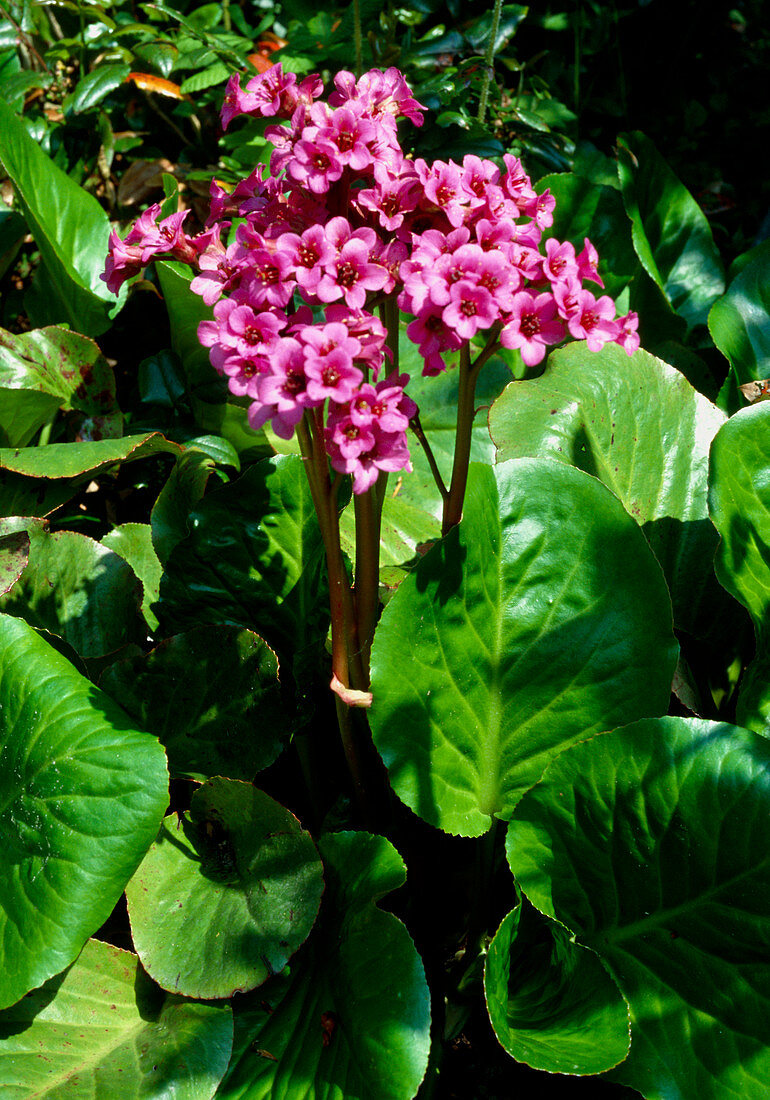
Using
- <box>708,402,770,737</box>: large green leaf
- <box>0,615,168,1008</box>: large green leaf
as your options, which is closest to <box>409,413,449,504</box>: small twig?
<box>708,402,770,737</box>: large green leaf

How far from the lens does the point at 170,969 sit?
1.09m

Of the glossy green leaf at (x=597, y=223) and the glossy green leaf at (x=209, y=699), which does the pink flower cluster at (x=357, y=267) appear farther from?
the glossy green leaf at (x=597, y=223)

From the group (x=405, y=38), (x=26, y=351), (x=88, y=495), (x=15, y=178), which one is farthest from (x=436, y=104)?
(x=88, y=495)

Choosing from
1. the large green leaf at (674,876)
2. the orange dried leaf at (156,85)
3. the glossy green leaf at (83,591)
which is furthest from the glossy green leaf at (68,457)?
the orange dried leaf at (156,85)

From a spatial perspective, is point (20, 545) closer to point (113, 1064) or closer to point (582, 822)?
point (113, 1064)

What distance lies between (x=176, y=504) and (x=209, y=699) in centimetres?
37

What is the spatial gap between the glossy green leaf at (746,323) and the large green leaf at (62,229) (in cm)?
129

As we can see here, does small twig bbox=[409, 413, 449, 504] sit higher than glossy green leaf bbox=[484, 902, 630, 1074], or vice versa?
small twig bbox=[409, 413, 449, 504]

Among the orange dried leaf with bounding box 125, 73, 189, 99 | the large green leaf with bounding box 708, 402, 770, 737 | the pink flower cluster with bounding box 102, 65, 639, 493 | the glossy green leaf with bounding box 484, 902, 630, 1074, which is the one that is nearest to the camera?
the pink flower cluster with bounding box 102, 65, 639, 493

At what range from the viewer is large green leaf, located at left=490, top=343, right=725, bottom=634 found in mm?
1431

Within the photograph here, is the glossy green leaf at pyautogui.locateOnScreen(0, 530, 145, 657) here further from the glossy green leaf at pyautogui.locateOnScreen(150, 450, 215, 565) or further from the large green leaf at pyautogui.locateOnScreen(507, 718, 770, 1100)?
the large green leaf at pyautogui.locateOnScreen(507, 718, 770, 1100)

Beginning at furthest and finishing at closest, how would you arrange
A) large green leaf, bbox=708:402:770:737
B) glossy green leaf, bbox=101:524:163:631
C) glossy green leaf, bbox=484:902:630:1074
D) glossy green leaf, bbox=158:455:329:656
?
1. glossy green leaf, bbox=101:524:163:631
2. glossy green leaf, bbox=158:455:329:656
3. large green leaf, bbox=708:402:770:737
4. glossy green leaf, bbox=484:902:630:1074

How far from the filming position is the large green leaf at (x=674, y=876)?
1000 millimetres

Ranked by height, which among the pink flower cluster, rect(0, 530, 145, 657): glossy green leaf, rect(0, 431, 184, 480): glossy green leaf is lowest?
rect(0, 530, 145, 657): glossy green leaf
